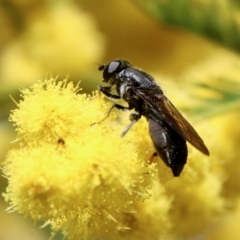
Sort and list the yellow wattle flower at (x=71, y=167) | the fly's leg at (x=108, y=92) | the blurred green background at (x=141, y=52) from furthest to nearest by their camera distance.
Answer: the blurred green background at (x=141, y=52) → the fly's leg at (x=108, y=92) → the yellow wattle flower at (x=71, y=167)

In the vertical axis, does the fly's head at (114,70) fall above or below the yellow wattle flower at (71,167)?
above

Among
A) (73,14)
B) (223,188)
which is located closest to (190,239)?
(223,188)

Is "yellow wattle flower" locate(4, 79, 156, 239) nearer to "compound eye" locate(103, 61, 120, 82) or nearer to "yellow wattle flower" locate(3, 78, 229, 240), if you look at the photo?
"yellow wattle flower" locate(3, 78, 229, 240)

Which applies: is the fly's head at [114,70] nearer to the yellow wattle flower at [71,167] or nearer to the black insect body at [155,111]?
the black insect body at [155,111]

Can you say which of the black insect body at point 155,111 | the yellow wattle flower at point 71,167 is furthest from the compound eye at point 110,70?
the yellow wattle flower at point 71,167

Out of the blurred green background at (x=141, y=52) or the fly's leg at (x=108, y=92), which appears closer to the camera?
the fly's leg at (x=108, y=92)

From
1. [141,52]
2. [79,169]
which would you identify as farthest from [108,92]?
[141,52]

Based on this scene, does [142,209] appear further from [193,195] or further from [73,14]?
[73,14]
